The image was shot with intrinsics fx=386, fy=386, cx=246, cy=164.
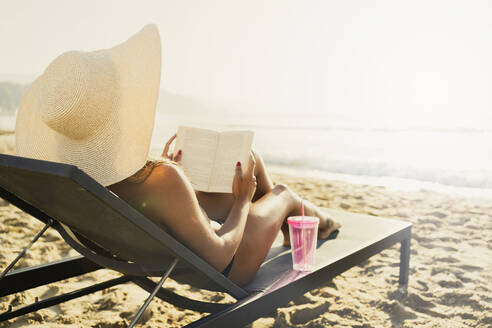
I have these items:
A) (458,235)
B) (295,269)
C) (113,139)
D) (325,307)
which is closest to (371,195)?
(458,235)

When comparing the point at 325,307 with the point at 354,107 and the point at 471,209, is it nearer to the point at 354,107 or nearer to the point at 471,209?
the point at 471,209

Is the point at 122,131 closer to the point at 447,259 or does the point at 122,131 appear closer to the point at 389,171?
the point at 447,259

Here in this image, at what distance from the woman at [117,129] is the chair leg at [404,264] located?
5.44ft

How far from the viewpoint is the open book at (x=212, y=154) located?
1.84m

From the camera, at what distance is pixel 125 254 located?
1.56 m

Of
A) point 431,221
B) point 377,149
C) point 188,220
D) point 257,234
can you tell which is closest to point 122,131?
point 188,220

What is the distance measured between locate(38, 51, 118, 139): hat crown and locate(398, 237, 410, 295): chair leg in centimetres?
226

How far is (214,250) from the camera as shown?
5.00 ft

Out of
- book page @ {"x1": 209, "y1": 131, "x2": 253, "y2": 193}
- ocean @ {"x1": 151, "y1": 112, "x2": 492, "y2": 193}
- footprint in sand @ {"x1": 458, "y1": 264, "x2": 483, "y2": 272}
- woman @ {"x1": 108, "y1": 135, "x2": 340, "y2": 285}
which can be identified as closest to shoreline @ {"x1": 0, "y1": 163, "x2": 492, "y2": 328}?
footprint in sand @ {"x1": 458, "y1": 264, "x2": 483, "y2": 272}

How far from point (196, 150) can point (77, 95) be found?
85cm

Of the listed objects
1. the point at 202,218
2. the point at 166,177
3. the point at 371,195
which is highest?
the point at 166,177

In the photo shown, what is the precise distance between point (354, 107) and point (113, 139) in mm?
25276

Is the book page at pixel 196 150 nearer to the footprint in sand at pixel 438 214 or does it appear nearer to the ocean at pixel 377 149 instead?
the footprint in sand at pixel 438 214

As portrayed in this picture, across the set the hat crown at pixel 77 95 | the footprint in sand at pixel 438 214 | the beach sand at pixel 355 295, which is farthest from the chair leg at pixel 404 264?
the footprint in sand at pixel 438 214
